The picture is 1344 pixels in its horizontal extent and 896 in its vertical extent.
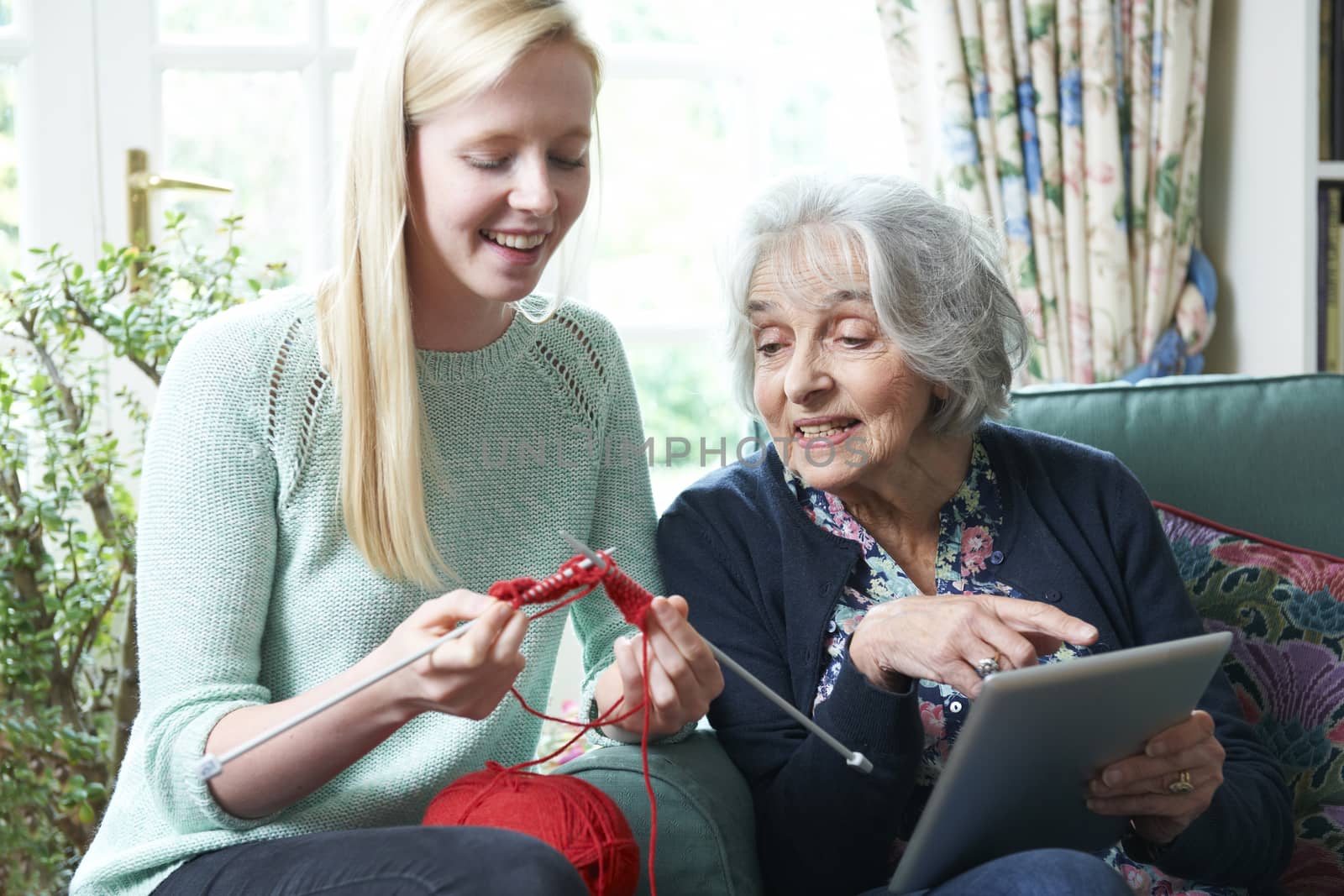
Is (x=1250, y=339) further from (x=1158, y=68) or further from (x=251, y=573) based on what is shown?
(x=251, y=573)

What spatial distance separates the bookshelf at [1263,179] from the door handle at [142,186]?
1861mm

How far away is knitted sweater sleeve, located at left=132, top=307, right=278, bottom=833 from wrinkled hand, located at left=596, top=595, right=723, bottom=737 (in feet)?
1.08

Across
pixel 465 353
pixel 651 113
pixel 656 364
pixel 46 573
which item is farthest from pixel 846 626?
pixel 651 113

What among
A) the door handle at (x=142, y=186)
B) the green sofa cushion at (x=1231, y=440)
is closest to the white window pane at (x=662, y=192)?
the door handle at (x=142, y=186)

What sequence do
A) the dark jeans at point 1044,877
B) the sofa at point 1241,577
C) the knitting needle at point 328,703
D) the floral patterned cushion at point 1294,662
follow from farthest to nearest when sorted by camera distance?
1. the floral patterned cushion at point 1294,662
2. the sofa at point 1241,577
3. the dark jeans at point 1044,877
4. the knitting needle at point 328,703

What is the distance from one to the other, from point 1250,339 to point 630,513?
1.53 metres

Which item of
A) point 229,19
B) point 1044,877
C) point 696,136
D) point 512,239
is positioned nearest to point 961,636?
point 1044,877

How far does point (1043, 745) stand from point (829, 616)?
356 millimetres

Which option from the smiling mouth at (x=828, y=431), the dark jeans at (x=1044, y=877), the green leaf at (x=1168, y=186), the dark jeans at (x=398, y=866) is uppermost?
the green leaf at (x=1168, y=186)

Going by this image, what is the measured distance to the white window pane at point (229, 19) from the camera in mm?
2484

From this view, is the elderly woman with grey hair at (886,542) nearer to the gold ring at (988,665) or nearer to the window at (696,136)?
A: the gold ring at (988,665)

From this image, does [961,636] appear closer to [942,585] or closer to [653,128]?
[942,585]

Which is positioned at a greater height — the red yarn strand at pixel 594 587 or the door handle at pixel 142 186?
the door handle at pixel 142 186

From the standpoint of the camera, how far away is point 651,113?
2.64 m
